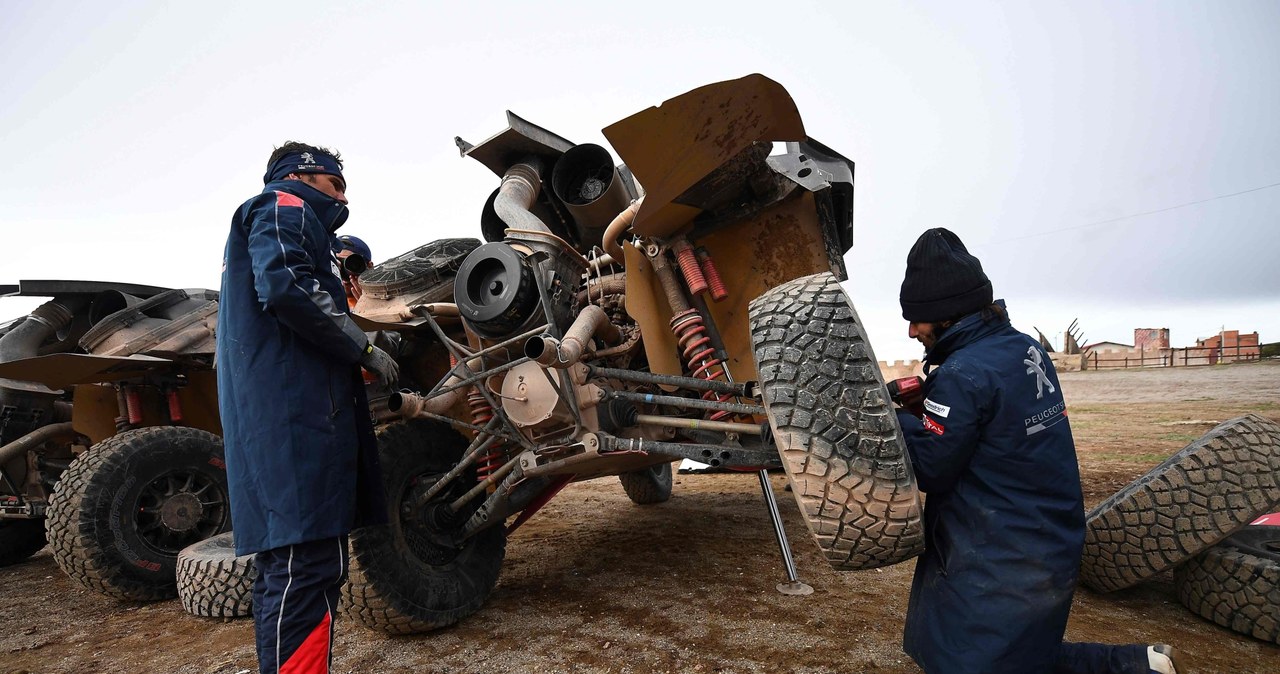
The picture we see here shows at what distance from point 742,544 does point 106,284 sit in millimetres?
4866

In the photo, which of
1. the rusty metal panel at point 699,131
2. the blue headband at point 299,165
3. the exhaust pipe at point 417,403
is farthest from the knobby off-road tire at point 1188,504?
the blue headband at point 299,165

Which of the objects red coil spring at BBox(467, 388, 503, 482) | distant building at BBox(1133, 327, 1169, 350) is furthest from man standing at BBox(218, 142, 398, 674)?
distant building at BBox(1133, 327, 1169, 350)

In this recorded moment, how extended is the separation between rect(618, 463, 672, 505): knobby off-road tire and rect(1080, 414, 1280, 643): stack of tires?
3.77 meters

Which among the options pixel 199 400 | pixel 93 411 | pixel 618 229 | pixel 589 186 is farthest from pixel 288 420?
pixel 93 411

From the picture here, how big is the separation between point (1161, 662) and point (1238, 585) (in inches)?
40.7

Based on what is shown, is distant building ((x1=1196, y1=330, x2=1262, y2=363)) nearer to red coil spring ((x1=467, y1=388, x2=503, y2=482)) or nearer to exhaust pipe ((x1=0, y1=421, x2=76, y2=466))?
red coil spring ((x1=467, y1=388, x2=503, y2=482))

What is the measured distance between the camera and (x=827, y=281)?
208 cm

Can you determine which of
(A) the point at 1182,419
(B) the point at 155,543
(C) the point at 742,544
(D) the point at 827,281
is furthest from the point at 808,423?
(A) the point at 1182,419

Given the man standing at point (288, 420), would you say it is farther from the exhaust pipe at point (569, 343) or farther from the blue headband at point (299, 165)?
the exhaust pipe at point (569, 343)

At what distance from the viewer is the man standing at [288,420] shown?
2.01 metres

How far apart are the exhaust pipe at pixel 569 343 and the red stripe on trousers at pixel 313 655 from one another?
106cm

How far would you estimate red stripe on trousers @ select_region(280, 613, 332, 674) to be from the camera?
1.97 meters

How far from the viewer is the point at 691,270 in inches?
113

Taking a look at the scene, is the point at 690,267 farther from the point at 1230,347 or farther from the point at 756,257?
the point at 1230,347
